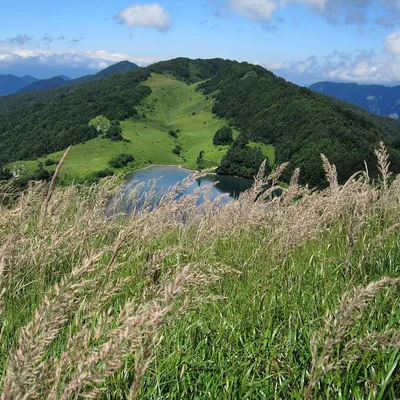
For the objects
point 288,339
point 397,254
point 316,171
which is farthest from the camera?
point 316,171

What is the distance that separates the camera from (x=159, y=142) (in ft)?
493

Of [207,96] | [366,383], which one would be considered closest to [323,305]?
[366,383]

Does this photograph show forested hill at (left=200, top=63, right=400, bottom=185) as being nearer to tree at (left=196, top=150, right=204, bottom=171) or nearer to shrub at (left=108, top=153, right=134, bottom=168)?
tree at (left=196, top=150, right=204, bottom=171)

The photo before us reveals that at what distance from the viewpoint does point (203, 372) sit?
2.17 meters

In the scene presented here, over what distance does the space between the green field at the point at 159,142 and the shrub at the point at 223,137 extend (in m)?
2.66

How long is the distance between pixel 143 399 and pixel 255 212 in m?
2.30

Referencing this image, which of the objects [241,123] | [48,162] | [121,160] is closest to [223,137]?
[241,123]

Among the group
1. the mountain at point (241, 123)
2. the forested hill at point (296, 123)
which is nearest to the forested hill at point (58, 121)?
the mountain at point (241, 123)

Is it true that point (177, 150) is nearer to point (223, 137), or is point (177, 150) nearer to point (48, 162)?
point (223, 137)

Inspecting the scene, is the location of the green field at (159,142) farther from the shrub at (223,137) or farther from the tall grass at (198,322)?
the tall grass at (198,322)

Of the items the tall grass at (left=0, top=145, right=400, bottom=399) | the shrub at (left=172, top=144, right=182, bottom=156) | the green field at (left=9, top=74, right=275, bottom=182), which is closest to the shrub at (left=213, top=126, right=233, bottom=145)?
the green field at (left=9, top=74, right=275, bottom=182)

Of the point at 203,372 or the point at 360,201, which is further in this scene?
the point at 360,201

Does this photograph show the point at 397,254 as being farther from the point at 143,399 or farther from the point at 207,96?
the point at 207,96

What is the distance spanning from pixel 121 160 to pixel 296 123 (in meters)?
58.5
